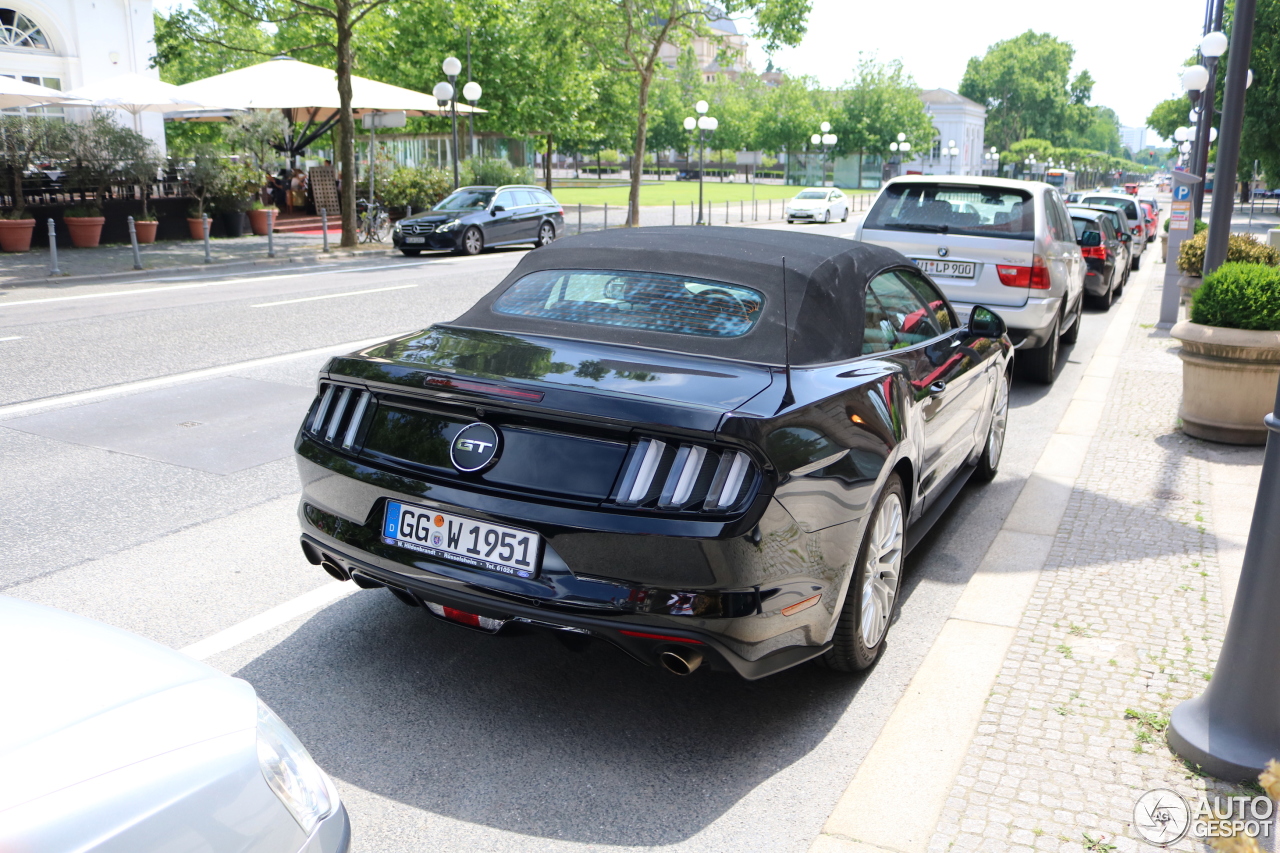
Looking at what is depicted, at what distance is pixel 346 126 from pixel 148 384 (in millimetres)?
15424

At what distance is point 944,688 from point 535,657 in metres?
1.50

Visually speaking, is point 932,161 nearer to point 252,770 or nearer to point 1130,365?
point 1130,365

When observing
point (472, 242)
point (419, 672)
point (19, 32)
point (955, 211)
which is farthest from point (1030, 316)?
point (19, 32)

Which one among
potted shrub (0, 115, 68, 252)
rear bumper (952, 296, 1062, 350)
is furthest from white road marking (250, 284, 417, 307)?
potted shrub (0, 115, 68, 252)

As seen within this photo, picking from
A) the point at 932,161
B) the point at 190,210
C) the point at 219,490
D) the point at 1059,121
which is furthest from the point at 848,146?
the point at 219,490

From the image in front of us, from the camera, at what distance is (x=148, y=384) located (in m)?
8.69

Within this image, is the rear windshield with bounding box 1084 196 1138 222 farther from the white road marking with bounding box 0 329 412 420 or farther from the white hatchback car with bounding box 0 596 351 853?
the white hatchback car with bounding box 0 596 351 853

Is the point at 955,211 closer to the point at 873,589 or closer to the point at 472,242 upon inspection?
the point at 873,589

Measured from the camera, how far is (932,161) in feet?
413

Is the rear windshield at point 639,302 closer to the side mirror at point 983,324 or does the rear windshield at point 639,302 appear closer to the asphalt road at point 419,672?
the asphalt road at point 419,672

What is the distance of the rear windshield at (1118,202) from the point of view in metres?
24.8

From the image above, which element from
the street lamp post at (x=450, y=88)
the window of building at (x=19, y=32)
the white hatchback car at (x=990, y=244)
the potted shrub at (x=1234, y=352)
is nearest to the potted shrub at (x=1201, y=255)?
the white hatchback car at (x=990, y=244)

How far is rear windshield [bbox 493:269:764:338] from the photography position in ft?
13.1

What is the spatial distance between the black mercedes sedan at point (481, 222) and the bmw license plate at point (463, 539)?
20.1 m
